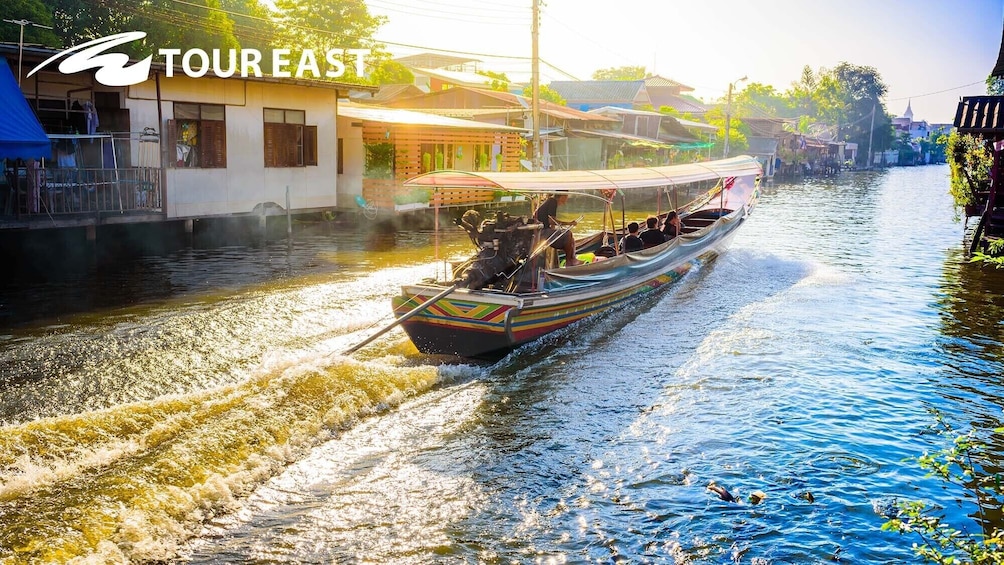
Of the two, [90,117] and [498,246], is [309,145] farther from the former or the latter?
[498,246]

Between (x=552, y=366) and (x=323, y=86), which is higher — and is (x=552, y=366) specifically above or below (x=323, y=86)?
below

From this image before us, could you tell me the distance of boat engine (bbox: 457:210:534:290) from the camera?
1198 centimetres

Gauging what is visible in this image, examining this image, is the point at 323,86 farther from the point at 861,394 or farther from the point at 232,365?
the point at 861,394

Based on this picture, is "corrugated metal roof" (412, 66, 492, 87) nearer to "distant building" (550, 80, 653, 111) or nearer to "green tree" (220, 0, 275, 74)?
"green tree" (220, 0, 275, 74)

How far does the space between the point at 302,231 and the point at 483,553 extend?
60.8ft

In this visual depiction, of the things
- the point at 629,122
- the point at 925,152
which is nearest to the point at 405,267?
the point at 629,122

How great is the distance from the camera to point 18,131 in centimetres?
1374

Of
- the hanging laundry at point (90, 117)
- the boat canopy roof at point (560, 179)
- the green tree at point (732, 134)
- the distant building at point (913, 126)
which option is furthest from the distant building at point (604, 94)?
the distant building at point (913, 126)

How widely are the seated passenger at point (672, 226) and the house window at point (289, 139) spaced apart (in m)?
10.4

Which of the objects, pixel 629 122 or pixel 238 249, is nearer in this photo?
pixel 238 249

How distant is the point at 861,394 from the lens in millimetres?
10766

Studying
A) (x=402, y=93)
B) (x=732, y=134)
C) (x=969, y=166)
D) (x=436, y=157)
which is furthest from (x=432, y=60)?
(x=969, y=166)

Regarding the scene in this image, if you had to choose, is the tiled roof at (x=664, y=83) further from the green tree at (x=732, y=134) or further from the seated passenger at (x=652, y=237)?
the seated passenger at (x=652, y=237)

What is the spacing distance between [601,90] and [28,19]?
5033cm
